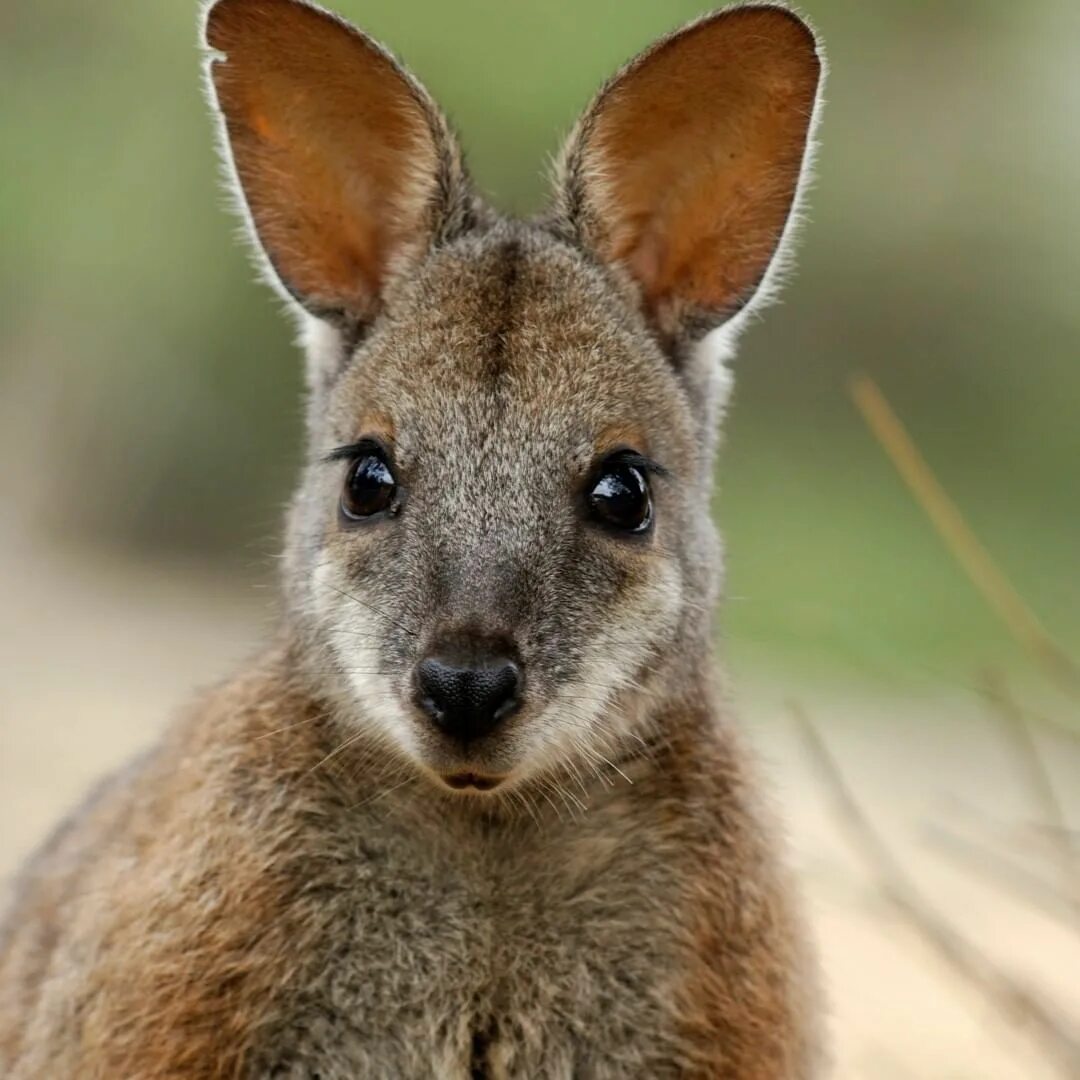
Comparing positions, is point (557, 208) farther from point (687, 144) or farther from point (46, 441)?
point (46, 441)

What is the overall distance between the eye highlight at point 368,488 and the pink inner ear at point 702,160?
2.58 feet

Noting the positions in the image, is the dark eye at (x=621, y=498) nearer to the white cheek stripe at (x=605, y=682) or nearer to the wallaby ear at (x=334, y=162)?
the white cheek stripe at (x=605, y=682)

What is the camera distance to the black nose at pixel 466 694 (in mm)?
3488

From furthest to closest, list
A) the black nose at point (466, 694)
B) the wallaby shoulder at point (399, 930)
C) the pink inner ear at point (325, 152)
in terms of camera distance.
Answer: the pink inner ear at point (325, 152) < the wallaby shoulder at point (399, 930) < the black nose at point (466, 694)

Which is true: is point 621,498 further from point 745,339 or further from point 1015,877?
point 745,339

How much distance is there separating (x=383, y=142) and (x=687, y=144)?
27.3 inches

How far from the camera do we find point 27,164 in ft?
40.2

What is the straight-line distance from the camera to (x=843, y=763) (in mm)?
9930

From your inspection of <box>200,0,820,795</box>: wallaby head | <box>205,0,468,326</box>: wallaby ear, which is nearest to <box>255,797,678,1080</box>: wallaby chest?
<box>200,0,820,795</box>: wallaby head

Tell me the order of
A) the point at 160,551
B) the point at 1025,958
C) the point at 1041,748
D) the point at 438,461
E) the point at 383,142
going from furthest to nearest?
1. the point at 160,551
2. the point at 1041,748
3. the point at 1025,958
4. the point at 383,142
5. the point at 438,461

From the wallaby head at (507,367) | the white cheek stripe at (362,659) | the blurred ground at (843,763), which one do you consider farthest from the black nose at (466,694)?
the blurred ground at (843,763)

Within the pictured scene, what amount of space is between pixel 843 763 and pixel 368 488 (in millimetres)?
6331

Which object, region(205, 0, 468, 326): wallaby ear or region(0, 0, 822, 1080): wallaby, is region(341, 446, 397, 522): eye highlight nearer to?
region(0, 0, 822, 1080): wallaby

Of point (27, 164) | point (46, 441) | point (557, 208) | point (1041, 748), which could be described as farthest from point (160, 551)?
point (557, 208)
